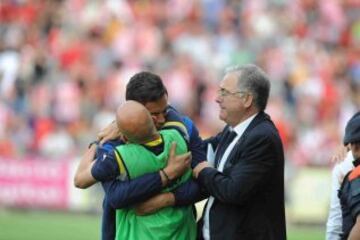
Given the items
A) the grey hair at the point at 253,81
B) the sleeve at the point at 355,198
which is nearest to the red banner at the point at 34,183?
the grey hair at the point at 253,81

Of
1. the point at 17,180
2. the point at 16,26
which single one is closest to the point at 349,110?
the point at 17,180

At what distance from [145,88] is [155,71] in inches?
540

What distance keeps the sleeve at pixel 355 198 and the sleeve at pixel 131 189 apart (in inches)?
42.6

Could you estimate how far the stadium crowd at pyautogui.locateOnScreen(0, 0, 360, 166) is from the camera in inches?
740

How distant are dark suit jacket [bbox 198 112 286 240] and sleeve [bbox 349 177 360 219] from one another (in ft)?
1.81

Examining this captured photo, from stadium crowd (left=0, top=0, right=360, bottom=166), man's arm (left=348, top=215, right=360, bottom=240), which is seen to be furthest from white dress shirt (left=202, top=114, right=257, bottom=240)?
stadium crowd (left=0, top=0, right=360, bottom=166)

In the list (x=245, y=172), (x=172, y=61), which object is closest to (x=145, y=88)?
(x=245, y=172)

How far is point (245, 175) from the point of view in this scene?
6188mm

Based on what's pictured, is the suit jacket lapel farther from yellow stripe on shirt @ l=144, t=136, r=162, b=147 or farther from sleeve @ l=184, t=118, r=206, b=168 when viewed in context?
yellow stripe on shirt @ l=144, t=136, r=162, b=147

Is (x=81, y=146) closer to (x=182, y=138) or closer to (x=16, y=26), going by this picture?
(x=16, y=26)

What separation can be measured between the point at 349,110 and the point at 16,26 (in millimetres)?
7064

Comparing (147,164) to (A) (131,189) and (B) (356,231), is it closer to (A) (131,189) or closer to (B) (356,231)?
(A) (131,189)

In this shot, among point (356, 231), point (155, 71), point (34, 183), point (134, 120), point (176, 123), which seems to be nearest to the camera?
point (356, 231)

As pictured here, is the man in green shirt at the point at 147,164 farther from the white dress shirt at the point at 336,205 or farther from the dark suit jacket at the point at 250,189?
the white dress shirt at the point at 336,205
